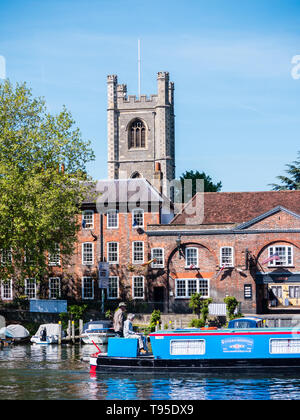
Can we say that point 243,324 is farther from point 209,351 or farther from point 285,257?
point 285,257

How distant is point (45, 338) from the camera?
46312mm

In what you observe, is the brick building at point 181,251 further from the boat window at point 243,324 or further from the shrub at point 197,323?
the boat window at point 243,324

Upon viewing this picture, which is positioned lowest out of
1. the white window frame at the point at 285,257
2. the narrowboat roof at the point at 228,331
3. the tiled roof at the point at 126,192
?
Result: the narrowboat roof at the point at 228,331

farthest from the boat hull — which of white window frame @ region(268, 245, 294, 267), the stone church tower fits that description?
the stone church tower

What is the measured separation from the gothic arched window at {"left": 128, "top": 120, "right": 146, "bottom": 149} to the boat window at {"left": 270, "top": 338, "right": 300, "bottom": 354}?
72365mm

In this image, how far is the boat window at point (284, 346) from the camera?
29203 millimetres

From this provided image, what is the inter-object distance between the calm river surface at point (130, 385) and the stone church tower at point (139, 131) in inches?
2597

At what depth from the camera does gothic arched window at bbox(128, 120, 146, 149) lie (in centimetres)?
10031

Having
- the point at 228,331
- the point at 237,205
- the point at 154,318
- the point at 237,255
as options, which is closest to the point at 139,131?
the point at 237,205

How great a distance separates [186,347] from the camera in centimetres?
2984

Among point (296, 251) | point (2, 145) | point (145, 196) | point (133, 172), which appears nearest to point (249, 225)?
point (296, 251)

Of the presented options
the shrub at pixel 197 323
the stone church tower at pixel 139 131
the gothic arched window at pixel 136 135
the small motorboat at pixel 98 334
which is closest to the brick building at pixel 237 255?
the shrub at pixel 197 323

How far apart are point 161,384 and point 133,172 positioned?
2803 inches

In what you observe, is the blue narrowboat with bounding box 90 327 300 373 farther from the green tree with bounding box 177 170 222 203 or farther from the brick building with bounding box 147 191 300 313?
the green tree with bounding box 177 170 222 203
